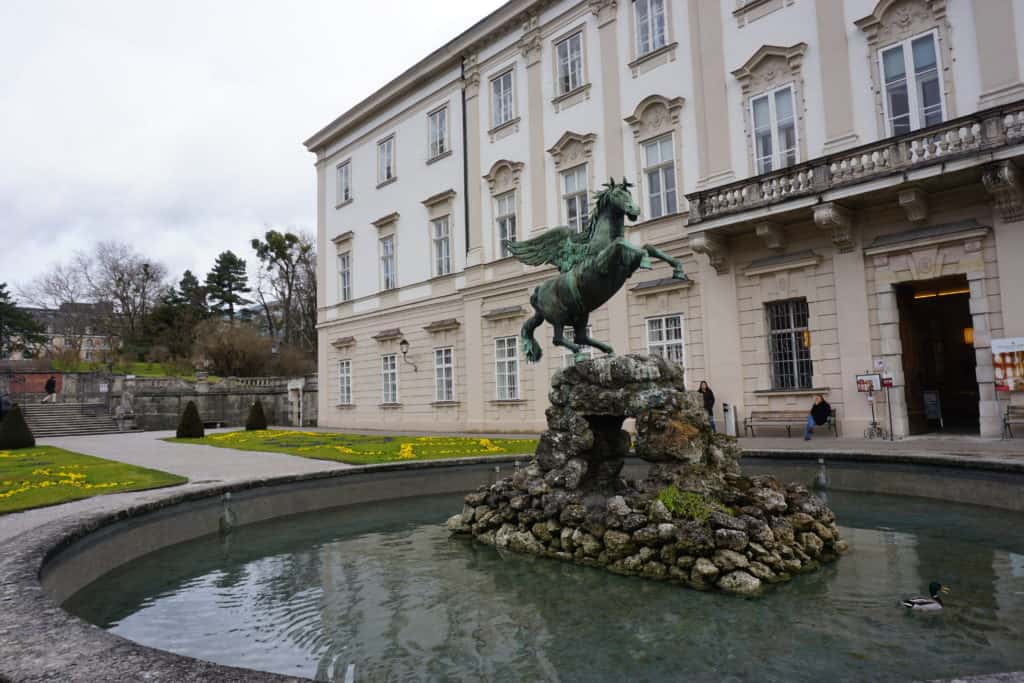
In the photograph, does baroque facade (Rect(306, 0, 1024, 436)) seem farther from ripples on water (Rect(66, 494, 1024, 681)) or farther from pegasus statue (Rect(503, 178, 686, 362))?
pegasus statue (Rect(503, 178, 686, 362))

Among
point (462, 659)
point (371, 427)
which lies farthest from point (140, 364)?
point (462, 659)

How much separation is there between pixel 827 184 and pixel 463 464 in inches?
425

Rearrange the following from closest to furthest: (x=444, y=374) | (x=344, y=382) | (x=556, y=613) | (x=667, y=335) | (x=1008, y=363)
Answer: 1. (x=556, y=613)
2. (x=1008, y=363)
3. (x=667, y=335)
4. (x=444, y=374)
5. (x=344, y=382)

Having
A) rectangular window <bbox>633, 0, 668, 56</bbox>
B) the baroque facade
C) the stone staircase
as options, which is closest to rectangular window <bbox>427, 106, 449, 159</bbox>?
the baroque facade

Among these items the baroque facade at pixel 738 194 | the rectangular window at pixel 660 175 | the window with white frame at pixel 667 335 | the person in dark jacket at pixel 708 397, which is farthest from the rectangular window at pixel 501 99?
the person in dark jacket at pixel 708 397

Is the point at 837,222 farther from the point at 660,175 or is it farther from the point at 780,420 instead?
the point at 660,175

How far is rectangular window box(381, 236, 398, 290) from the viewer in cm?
3084

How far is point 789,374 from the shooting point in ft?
56.7

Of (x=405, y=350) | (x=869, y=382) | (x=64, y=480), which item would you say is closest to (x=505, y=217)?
(x=405, y=350)

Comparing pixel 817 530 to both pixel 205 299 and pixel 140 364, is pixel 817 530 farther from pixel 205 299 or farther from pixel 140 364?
pixel 205 299

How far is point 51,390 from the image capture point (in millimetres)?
39688

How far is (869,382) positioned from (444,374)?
1643cm

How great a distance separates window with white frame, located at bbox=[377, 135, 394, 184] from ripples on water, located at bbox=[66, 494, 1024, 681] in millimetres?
26028

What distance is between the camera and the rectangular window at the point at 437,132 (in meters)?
28.1
